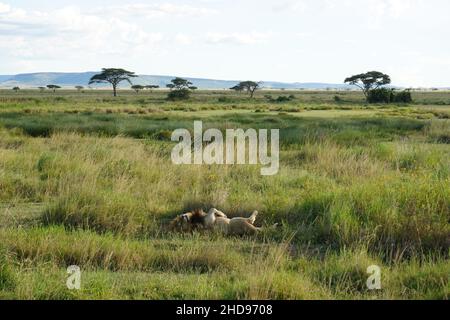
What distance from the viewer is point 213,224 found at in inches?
306

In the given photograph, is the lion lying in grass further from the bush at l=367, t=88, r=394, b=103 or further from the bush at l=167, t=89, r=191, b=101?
the bush at l=167, t=89, r=191, b=101

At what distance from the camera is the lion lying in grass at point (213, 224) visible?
7652 millimetres

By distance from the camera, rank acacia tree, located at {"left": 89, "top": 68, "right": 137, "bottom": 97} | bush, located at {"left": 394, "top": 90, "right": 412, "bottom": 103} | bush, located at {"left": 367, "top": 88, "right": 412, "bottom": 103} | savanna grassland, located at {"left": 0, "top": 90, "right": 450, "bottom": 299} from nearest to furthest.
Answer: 1. savanna grassland, located at {"left": 0, "top": 90, "right": 450, "bottom": 299}
2. bush, located at {"left": 394, "top": 90, "right": 412, "bottom": 103}
3. bush, located at {"left": 367, "top": 88, "right": 412, "bottom": 103}
4. acacia tree, located at {"left": 89, "top": 68, "right": 137, "bottom": 97}

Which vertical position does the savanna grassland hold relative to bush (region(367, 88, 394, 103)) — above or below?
above

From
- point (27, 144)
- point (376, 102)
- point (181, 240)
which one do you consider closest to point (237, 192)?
point (181, 240)

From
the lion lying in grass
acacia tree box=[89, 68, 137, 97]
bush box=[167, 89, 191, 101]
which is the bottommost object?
bush box=[167, 89, 191, 101]

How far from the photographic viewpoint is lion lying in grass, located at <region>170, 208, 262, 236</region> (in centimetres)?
765

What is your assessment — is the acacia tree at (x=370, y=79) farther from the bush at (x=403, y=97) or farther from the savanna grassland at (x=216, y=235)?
the savanna grassland at (x=216, y=235)

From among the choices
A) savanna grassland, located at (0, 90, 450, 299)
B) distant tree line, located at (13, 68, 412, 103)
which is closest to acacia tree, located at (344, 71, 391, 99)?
distant tree line, located at (13, 68, 412, 103)

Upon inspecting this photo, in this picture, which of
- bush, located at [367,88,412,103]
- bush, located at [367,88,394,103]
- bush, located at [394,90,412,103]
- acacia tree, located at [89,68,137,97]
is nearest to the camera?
bush, located at [394,90,412,103]

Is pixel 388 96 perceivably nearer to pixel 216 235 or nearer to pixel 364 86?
pixel 364 86

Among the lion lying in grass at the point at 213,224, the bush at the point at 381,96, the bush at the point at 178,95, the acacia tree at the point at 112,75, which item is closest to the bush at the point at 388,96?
the bush at the point at 381,96
